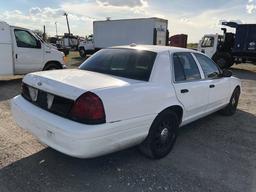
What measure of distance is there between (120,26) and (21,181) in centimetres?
2222

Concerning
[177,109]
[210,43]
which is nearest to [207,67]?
[177,109]

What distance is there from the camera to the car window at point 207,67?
16.7ft

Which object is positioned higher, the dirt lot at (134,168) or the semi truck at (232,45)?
the semi truck at (232,45)

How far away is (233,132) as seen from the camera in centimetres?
543

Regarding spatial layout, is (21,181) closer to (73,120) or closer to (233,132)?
(73,120)

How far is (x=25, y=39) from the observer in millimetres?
9789

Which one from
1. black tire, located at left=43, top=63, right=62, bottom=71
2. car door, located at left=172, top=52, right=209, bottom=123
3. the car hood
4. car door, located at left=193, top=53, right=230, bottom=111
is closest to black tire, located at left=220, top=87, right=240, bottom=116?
car door, located at left=193, top=53, right=230, bottom=111

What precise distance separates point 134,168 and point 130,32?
20.9m

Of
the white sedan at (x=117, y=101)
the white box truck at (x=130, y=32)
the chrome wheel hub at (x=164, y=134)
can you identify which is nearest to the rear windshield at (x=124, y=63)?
the white sedan at (x=117, y=101)

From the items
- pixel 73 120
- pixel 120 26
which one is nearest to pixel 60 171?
pixel 73 120

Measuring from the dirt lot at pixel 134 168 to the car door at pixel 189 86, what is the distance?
55cm

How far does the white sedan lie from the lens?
3.11 meters

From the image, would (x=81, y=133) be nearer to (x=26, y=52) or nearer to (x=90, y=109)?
(x=90, y=109)

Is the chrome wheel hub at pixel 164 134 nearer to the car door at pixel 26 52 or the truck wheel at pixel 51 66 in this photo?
the car door at pixel 26 52
